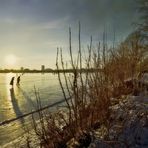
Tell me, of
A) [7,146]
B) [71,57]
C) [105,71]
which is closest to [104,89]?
[105,71]

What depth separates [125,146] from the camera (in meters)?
4.77

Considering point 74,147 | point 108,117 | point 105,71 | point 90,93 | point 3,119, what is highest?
point 105,71

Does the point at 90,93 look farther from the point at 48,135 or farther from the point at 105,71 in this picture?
the point at 48,135

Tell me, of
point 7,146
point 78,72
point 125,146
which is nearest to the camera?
point 125,146

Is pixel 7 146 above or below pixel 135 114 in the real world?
below

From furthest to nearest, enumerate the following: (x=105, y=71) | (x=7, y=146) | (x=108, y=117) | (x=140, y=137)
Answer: (x=7, y=146), (x=105, y=71), (x=108, y=117), (x=140, y=137)

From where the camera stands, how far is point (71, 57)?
5.22 metres

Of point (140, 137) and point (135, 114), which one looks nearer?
point (140, 137)

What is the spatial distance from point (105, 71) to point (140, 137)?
1768mm

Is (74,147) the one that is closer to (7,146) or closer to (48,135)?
(48,135)

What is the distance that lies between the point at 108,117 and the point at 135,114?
52cm

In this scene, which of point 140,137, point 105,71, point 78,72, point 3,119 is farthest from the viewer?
point 3,119

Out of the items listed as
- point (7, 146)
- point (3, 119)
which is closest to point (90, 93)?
point (7, 146)

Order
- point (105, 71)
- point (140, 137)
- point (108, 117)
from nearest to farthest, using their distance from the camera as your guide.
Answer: point (140, 137) < point (108, 117) < point (105, 71)
